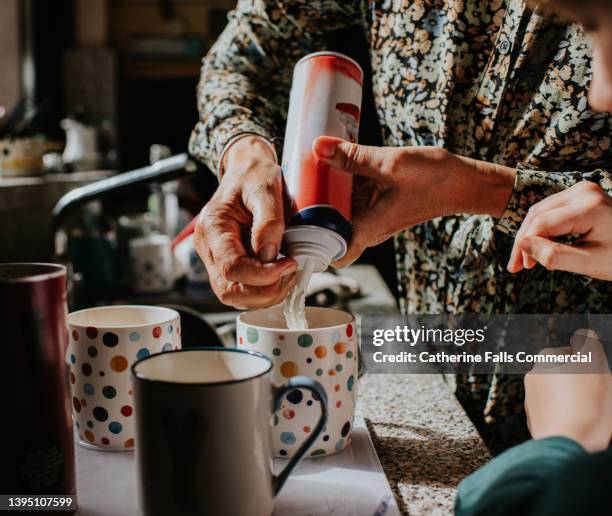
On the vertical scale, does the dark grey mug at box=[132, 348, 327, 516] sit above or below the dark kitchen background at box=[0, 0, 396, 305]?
below

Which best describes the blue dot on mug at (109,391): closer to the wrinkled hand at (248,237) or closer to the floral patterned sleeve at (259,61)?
the wrinkled hand at (248,237)

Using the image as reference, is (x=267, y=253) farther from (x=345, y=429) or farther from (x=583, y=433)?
(x=583, y=433)

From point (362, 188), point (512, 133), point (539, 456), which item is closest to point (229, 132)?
point (362, 188)

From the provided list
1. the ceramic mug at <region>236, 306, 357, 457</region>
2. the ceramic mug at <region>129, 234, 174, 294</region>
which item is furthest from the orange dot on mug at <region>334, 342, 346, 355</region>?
the ceramic mug at <region>129, 234, 174, 294</region>

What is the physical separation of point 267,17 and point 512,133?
0.45m

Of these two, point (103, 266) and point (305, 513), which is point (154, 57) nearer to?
point (103, 266)

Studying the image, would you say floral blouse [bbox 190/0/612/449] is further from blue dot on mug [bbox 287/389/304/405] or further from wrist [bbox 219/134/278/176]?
blue dot on mug [bbox 287/389/304/405]

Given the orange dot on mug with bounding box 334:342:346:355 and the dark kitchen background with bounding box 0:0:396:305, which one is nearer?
the orange dot on mug with bounding box 334:342:346:355

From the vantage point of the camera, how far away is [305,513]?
24.3 inches

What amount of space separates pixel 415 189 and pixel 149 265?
1341mm

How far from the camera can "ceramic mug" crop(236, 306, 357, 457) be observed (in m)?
0.70

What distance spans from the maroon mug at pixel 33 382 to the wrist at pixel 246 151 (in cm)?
40

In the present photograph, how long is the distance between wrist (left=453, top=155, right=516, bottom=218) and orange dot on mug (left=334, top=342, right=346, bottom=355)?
0.27 metres

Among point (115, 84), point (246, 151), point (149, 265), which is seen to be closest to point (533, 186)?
point (246, 151)
